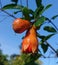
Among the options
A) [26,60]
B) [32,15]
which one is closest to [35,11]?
[32,15]

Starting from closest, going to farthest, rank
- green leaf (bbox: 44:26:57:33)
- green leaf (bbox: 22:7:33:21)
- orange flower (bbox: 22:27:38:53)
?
orange flower (bbox: 22:27:38:53), green leaf (bbox: 22:7:33:21), green leaf (bbox: 44:26:57:33)

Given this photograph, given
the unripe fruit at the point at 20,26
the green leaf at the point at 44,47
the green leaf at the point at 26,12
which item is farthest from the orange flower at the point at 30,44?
the green leaf at the point at 44,47

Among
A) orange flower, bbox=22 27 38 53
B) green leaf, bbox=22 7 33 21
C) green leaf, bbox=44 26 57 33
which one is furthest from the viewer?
green leaf, bbox=44 26 57 33

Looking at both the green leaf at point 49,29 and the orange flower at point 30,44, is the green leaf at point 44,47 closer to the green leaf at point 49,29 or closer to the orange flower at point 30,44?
the green leaf at point 49,29

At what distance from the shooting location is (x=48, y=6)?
1.09 m

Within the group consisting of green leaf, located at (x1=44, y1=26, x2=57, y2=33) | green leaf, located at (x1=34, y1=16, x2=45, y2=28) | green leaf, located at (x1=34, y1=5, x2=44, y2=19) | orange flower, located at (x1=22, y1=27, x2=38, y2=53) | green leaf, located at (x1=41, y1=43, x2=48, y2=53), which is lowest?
green leaf, located at (x1=41, y1=43, x2=48, y2=53)

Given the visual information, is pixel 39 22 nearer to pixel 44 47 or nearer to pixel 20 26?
pixel 20 26

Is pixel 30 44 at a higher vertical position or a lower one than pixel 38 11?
lower

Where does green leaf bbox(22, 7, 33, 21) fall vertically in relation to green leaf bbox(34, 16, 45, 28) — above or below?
above

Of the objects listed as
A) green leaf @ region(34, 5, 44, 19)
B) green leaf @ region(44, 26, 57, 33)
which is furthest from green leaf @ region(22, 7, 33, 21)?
green leaf @ region(44, 26, 57, 33)

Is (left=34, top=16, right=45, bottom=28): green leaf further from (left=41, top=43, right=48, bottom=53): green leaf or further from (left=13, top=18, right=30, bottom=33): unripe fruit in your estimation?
(left=41, top=43, right=48, bottom=53): green leaf

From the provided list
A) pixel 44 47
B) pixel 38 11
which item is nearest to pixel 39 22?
pixel 38 11

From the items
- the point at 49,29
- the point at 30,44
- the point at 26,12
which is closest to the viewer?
the point at 30,44

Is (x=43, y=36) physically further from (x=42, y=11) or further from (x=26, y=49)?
(x=26, y=49)
